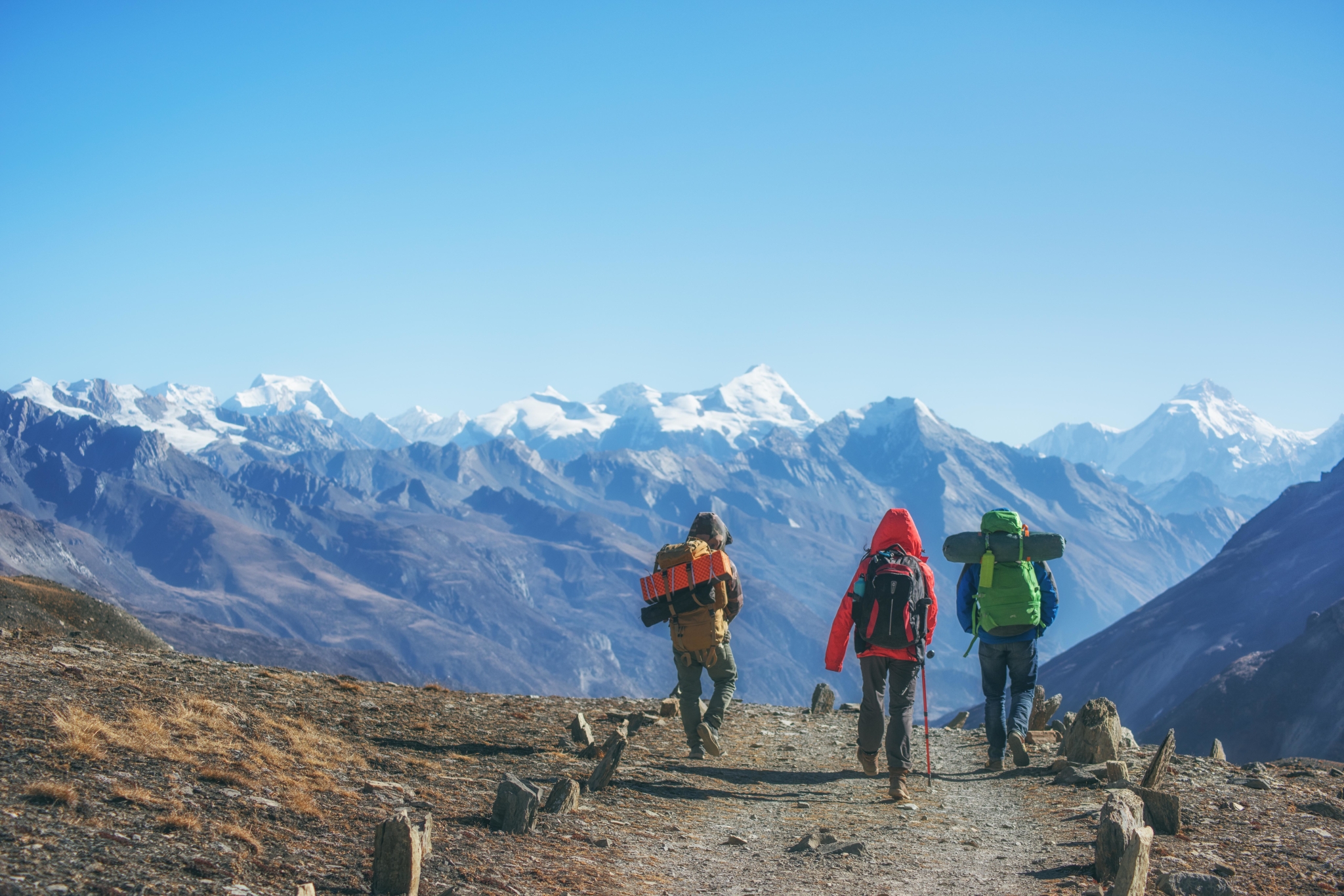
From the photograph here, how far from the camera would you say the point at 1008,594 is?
15.3m

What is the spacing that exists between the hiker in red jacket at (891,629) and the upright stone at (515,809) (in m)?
5.00

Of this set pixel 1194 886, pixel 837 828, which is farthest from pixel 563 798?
pixel 1194 886

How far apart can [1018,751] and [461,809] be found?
934 cm

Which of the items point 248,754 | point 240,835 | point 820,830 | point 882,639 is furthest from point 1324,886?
point 248,754

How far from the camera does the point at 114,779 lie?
29.6ft

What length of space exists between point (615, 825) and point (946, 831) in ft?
13.0

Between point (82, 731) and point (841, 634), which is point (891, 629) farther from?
point (82, 731)

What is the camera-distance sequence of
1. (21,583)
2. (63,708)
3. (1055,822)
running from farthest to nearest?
(21,583) < (1055,822) < (63,708)

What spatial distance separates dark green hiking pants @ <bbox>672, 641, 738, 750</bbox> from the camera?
15523mm

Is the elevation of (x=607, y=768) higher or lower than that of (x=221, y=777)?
higher

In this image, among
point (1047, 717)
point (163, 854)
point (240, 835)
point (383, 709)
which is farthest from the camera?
point (1047, 717)

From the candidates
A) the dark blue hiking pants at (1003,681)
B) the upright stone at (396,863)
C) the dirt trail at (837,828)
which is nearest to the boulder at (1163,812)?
the dirt trail at (837,828)

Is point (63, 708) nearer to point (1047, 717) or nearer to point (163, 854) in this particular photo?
point (163, 854)

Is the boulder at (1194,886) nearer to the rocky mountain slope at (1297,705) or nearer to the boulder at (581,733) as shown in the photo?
the boulder at (581,733)
